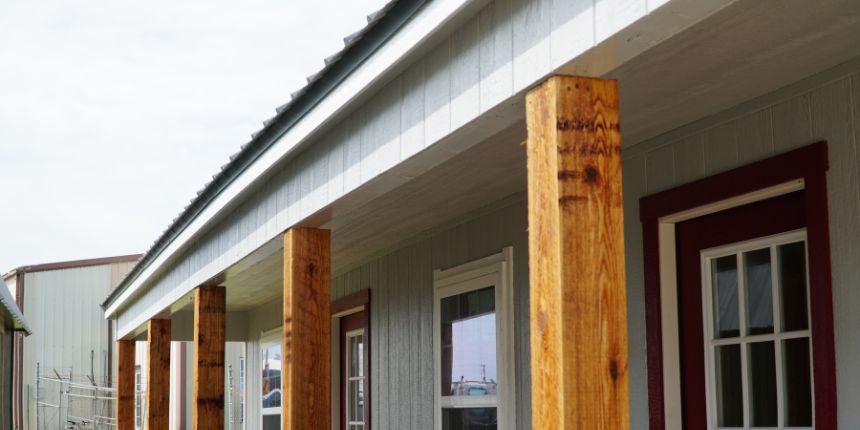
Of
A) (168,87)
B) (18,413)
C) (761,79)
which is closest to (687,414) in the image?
(761,79)

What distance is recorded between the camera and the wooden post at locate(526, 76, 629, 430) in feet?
10.5

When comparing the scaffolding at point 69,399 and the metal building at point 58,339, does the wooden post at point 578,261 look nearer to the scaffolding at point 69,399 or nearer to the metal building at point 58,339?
the metal building at point 58,339

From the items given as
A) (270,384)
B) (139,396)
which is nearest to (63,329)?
(139,396)

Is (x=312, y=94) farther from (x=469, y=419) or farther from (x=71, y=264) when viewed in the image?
(x=71, y=264)

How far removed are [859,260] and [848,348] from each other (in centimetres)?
35

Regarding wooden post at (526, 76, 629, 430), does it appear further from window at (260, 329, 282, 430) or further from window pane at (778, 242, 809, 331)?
window at (260, 329, 282, 430)

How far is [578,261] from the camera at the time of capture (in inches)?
127

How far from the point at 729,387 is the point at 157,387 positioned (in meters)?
6.70

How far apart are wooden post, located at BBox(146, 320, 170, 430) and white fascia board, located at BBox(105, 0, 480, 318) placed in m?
2.38

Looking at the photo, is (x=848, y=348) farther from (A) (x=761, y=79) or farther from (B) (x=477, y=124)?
(B) (x=477, y=124)

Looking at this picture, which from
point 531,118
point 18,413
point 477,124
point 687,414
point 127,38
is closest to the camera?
point 531,118

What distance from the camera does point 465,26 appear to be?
4.04m

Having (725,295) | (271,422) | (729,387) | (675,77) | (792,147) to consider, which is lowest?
(271,422)

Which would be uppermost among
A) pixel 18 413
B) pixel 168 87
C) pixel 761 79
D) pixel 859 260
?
pixel 168 87
